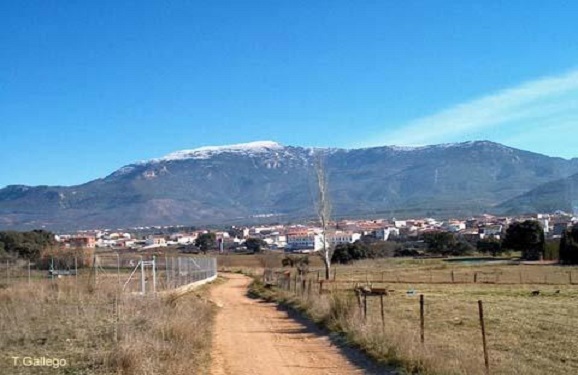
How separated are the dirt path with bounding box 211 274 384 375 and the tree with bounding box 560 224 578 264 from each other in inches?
2357

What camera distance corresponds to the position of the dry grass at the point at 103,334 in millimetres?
13414

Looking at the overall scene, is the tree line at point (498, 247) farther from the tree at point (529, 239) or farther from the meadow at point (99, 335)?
the meadow at point (99, 335)

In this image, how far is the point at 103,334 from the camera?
1686cm

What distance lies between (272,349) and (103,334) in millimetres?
4417

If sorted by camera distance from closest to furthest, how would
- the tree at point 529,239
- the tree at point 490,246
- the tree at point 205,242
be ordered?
1. the tree at point 529,239
2. the tree at point 490,246
3. the tree at point 205,242

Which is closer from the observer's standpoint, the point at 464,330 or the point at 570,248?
the point at 464,330

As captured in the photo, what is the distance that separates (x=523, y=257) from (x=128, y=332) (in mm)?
87548

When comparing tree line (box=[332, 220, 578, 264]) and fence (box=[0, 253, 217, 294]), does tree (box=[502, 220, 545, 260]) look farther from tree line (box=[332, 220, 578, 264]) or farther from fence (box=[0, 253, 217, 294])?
fence (box=[0, 253, 217, 294])

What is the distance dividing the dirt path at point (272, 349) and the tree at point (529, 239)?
238 ft

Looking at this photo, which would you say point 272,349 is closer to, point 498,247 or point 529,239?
point 529,239

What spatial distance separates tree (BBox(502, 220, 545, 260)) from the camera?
94.7m

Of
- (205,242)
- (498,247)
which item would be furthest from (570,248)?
(205,242)

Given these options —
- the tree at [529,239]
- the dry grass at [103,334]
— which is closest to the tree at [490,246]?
the tree at [529,239]

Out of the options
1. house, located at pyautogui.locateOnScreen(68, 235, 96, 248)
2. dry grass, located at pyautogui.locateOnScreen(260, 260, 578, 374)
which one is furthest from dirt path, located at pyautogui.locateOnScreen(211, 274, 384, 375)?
house, located at pyautogui.locateOnScreen(68, 235, 96, 248)
